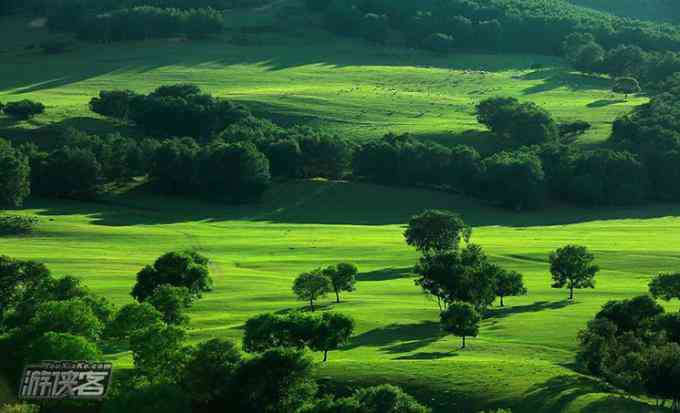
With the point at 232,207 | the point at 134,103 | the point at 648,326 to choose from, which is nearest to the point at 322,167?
the point at 232,207

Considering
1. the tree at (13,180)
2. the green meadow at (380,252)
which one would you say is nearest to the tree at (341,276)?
the green meadow at (380,252)

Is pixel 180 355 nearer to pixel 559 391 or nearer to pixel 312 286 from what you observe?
pixel 312 286

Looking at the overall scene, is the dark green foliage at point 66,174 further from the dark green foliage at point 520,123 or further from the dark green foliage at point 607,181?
the dark green foliage at point 607,181

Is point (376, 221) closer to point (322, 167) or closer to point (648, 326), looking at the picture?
point (322, 167)

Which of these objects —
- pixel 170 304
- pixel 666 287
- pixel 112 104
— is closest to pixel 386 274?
pixel 666 287

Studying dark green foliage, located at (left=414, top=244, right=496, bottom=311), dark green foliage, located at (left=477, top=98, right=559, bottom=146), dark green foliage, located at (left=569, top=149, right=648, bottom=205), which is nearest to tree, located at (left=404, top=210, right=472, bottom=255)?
dark green foliage, located at (left=414, top=244, right=496, bottom=311)

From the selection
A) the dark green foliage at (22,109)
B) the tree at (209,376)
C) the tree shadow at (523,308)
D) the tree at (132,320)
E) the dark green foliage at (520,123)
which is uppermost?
the dark green foliage at (22,109)

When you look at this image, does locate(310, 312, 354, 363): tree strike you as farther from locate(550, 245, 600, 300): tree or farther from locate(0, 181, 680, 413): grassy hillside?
locate(550, 245, 600, 300): tree
